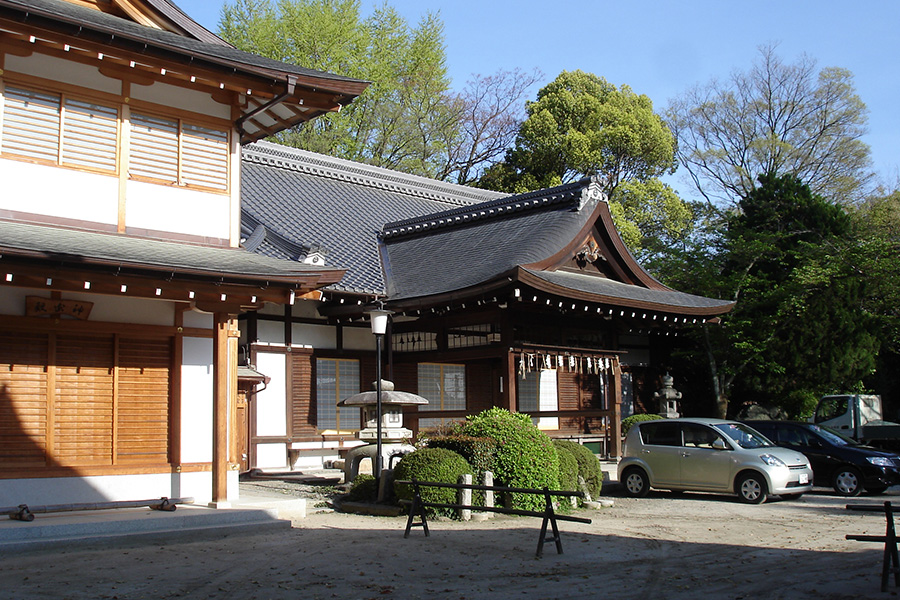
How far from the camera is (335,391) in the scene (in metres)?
19.3

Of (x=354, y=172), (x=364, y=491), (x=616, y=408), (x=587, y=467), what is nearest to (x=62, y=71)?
(x=364, y=491)

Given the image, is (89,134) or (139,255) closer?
(139,255)

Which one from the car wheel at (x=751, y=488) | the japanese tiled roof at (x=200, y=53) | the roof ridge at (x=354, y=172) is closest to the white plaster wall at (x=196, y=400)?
the japanese tiled roof at (x=200, y=53)

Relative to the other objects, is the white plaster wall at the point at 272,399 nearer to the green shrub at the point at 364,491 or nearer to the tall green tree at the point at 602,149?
the green shrub at the point at 364,491

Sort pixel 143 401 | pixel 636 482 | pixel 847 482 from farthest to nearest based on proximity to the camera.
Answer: pixel 847 482 < pixel 636 482 < pixel 143 401

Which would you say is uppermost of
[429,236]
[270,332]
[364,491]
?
[429,236]

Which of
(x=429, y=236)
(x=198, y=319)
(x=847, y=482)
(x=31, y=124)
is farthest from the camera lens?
(x=429, y=236)

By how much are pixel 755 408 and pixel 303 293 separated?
20.3 m

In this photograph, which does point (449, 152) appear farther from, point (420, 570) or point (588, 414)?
point (420, 570)

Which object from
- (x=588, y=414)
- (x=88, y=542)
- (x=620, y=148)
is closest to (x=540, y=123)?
(x=620, y=148)

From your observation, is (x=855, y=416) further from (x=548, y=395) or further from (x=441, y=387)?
(x=441, y=387)

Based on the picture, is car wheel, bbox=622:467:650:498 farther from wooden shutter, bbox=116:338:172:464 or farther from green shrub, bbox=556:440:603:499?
wooden shutter, bbox=116:338:172:464

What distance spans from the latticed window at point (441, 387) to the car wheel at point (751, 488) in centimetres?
811

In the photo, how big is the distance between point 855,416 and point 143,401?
20.4m
